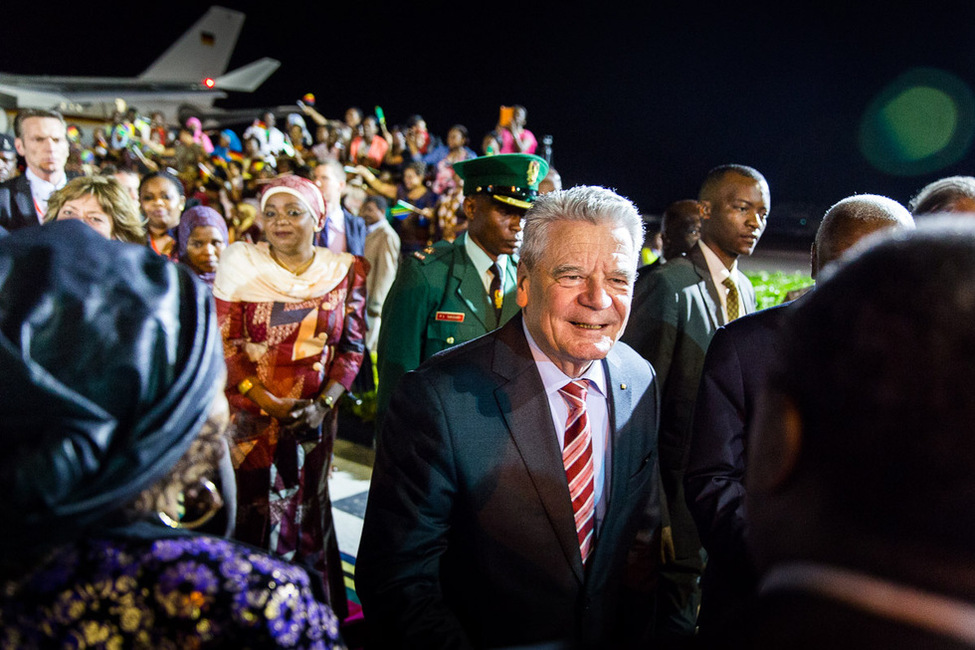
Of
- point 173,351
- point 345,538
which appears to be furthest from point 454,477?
point 345,538

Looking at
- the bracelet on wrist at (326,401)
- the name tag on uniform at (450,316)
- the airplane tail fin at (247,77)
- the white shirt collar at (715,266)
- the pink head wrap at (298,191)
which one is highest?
the airplane tail fin at (247,77)

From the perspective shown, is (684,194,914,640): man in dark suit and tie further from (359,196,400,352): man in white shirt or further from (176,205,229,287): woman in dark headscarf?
(359,196,400,352): man in white shirt

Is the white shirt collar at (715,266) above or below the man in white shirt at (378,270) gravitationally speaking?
above

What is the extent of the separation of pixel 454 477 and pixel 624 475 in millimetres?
522

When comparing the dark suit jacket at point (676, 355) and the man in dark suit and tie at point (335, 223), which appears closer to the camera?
the dark suit jacket at point (676, 355)

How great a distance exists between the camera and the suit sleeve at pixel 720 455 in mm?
1885

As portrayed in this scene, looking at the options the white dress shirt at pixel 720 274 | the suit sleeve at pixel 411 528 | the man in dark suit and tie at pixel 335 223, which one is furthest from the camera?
the man in dark suit and tie at pixel 335 223

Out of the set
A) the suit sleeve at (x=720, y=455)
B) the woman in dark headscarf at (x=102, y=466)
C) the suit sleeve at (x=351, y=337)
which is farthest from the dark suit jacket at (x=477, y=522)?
the suit sleeve at (x=351, y=337)

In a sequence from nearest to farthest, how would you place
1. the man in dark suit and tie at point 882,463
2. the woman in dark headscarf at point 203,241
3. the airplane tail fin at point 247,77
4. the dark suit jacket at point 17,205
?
1. the man in dark suit and tie at point 882,463
2. the woman in dark headscarf at point 203,241
3. the dark suit jacket at point 17,205
4. the airplane tail fin at point 247,77

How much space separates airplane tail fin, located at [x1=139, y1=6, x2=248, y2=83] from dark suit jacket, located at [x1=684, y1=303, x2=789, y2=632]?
48928 mm

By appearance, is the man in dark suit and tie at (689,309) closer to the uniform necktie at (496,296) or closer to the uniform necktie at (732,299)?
the uniform necktie at (732,299)

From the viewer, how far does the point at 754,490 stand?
811mm

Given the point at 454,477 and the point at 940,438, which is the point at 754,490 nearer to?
the point at 940,438

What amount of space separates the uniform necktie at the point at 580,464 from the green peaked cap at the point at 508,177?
1556 millimetres
